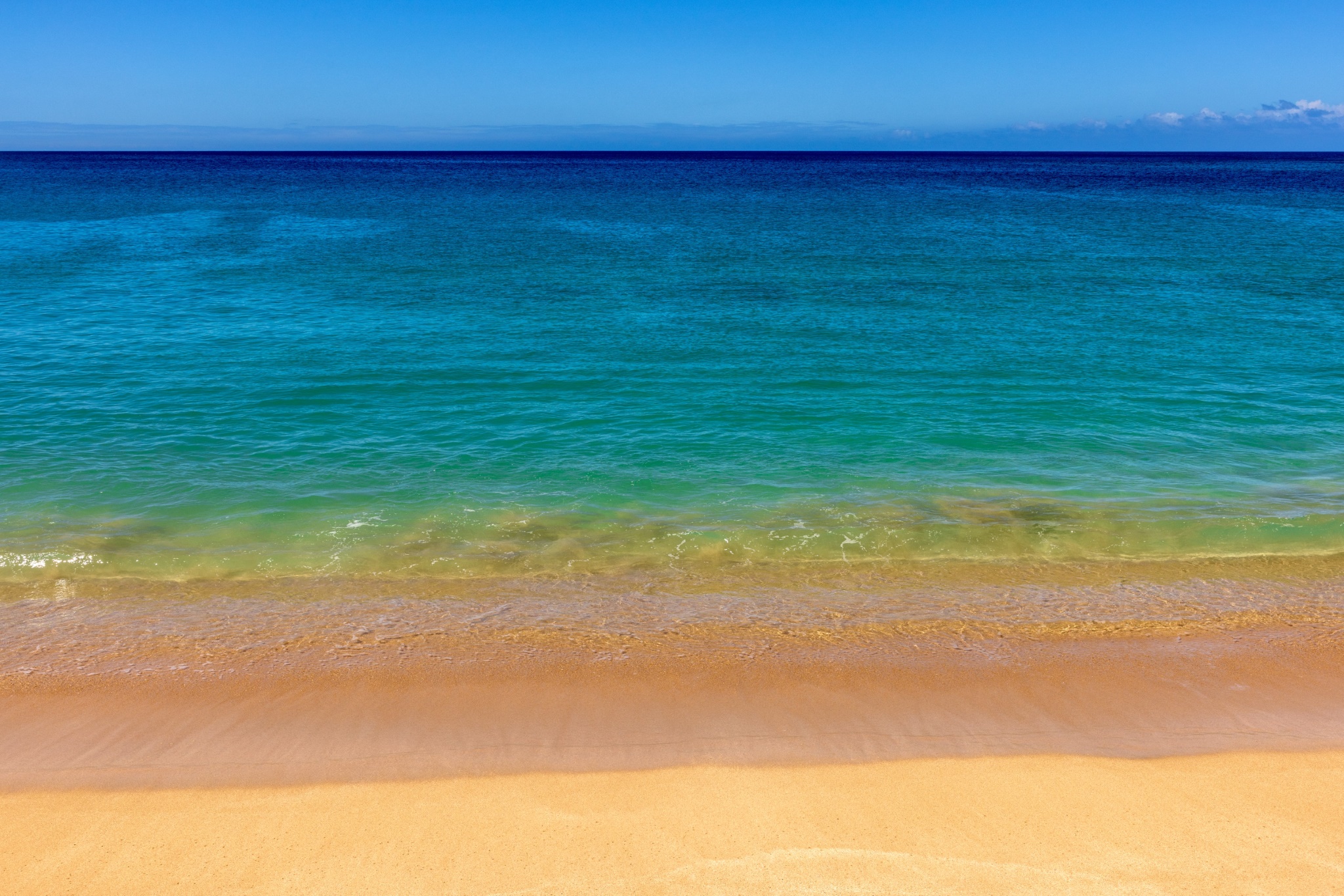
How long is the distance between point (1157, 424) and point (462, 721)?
16.0 metres

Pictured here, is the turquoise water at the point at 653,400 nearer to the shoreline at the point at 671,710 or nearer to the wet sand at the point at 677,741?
the wet sand at the point at 677,741

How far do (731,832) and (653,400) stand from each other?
13.5 metres

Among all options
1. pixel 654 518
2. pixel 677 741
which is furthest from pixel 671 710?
pixel 654 518

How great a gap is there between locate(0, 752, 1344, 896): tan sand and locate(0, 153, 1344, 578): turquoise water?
16.5ft

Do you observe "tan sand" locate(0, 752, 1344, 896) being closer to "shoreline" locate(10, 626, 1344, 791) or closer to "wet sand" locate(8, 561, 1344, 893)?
"wet sand" locate(8, 561, 1344, 893)

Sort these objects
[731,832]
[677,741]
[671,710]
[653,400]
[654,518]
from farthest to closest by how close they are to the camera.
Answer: [653,400] < [654,518] < [671,710] < [677,741] < [731,832]

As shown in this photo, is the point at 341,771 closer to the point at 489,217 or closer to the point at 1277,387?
the point at 1277,387

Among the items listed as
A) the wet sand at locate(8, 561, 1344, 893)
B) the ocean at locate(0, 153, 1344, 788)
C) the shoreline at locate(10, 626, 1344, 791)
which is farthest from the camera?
the ocean at locate(0, 153, 1344, 788)

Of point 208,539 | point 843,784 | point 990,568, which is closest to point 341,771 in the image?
point 843,784

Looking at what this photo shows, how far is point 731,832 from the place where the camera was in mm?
7137

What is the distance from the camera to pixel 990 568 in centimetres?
1245

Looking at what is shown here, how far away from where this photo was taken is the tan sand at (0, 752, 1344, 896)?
6.63 m

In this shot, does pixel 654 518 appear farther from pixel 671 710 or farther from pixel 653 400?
pixel 653 400

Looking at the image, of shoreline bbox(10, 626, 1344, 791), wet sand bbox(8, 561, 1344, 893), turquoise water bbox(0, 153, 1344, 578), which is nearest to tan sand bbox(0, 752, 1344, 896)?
wet sand bbox(8, 561, 1344, 893)
